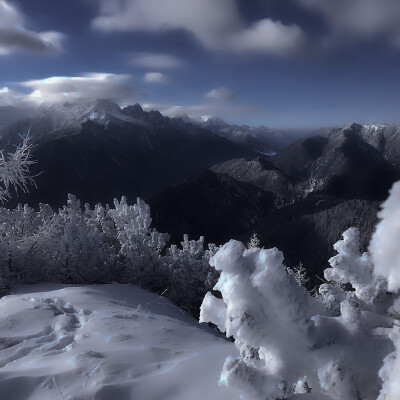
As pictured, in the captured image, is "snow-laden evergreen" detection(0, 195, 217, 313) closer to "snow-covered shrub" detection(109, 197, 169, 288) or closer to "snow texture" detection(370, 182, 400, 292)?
"snow-covered shrub" detection(109, 197, 169, 288)

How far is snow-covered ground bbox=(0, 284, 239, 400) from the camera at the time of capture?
427 cm

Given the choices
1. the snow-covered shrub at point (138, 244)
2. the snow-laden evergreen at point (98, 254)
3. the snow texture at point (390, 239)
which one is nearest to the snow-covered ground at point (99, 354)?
the snow texture at point (390, 239)

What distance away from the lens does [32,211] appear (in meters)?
16.5

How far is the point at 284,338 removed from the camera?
325 centimetres

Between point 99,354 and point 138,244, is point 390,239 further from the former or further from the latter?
point 138,244

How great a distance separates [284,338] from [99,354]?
3076mm

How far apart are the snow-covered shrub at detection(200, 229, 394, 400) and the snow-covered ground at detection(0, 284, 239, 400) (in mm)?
951

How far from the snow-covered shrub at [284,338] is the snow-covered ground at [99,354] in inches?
37.5

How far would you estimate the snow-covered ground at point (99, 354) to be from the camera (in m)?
4.27

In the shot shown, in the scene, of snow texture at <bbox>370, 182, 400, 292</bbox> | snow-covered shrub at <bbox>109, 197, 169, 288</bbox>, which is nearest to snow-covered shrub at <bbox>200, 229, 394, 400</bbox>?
snow texture at <bbox>370, 182, 400, 292</bbox>

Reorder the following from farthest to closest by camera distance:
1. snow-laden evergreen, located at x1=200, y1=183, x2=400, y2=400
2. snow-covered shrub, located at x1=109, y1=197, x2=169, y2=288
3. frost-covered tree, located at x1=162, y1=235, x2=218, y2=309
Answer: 1. frost-covered tree, located at x1=162, y1=235, x2=218, y2=309
2. snow-covered shrub, located at x1=109, y1=197, x2=169, y2=288
3. snow-laden evergreen, located at x1=200, y1=183, x2=400, y2=400

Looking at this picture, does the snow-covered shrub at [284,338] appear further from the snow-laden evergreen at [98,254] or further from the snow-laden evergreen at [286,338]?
the snow-laden evergreen at [98,254]

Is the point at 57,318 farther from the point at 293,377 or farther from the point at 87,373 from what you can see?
the point at 293,377

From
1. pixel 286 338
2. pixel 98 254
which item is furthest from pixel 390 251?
pixel 98 254
